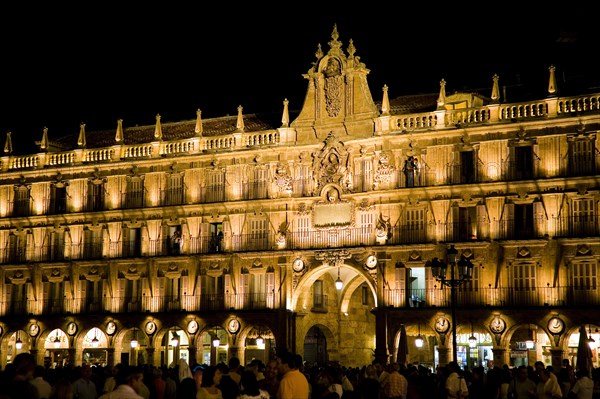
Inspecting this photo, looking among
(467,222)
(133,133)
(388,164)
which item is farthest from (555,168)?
(133,133)

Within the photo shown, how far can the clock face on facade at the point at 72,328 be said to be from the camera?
57.1m

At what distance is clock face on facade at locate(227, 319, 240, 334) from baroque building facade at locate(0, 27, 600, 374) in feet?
0.40

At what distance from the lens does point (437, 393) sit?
2625 centimetres

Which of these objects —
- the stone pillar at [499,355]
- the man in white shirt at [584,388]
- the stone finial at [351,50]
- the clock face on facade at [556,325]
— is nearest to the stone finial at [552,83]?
the stone finial at [351,50]

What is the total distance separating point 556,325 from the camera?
45.6 meters

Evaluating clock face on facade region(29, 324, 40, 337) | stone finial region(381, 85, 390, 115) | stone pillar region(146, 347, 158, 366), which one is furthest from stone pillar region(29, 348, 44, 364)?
stone finial region(381, 85, 390, 115)

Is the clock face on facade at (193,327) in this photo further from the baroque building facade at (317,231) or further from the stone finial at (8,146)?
the stone finial at (8,146)

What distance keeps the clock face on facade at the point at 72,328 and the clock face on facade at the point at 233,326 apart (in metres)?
9.63

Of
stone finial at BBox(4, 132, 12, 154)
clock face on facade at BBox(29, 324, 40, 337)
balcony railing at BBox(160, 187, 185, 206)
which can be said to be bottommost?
clock face on facade at BBox(29, 324, 40, 337)

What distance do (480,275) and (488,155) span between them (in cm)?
569

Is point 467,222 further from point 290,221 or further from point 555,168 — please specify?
point 290,221

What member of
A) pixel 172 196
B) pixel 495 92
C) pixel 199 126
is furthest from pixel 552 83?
pixel 172 196

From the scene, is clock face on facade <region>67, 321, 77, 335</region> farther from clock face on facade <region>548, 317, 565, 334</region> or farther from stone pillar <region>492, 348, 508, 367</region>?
clock face on facade <region>548, 317, 565, 334</region>

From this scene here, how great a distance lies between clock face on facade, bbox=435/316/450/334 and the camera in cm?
4788
